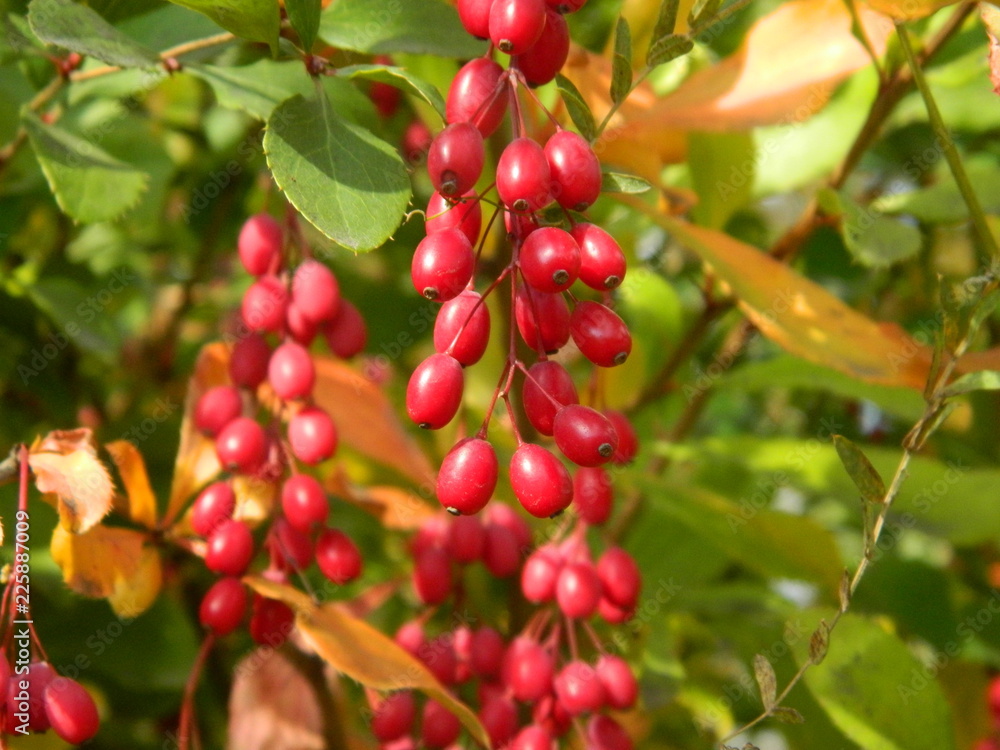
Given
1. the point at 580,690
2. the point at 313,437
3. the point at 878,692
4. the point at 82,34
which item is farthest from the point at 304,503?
the point at 878,692

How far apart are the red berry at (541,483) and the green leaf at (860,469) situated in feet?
0.69

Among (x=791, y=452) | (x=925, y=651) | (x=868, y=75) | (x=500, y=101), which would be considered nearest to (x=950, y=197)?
(x=868, y=75)

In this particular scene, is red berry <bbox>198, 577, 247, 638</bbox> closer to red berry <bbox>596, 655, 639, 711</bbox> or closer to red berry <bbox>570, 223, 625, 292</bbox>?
red berry <bbox>596, 655, 639, 711</bbox>

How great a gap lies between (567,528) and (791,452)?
1.28 feet

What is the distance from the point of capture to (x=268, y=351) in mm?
863

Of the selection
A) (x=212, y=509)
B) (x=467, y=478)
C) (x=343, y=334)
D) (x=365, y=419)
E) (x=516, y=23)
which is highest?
(x=516, y=23)

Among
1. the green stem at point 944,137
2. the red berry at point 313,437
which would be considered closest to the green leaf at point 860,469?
the green stem at point 944,137

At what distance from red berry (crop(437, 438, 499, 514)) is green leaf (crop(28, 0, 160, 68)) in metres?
0.34

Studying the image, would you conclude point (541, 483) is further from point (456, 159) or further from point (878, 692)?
point (878, 692)

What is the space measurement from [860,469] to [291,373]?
0.42 meters

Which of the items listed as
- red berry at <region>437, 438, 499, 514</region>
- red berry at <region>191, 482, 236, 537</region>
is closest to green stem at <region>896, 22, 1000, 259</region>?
red berry at <region>437, 438, 499, 514</region>

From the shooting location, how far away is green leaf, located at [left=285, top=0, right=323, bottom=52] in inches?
26.4

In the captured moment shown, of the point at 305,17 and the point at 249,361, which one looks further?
the point at 249,361

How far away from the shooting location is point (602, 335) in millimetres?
587
